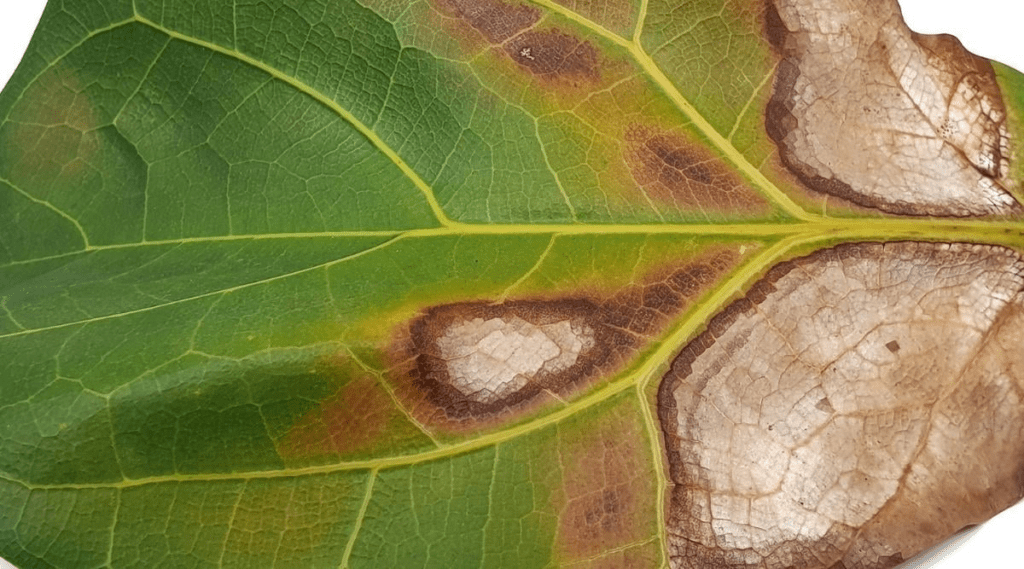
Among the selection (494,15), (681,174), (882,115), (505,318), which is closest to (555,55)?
(494,15)

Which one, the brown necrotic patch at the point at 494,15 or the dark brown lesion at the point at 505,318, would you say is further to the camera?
the brown necrotic patch at the point at 494,15

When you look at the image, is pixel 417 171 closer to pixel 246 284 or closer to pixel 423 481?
pixel 246 284

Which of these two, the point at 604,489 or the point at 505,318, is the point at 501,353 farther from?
the point at 604,489

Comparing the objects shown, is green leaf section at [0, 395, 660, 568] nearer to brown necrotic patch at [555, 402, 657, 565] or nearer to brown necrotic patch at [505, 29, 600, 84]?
brown necrotic patch at [555, 402, 657, 565]

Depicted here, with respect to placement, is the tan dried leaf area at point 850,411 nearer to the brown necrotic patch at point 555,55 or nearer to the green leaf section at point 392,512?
the green leaf section at point 392,512

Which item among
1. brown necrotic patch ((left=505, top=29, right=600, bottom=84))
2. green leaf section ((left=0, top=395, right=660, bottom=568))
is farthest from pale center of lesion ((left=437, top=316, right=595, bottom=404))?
brown necrotic patch ((left=505, top=29, right=600, bottom=84))

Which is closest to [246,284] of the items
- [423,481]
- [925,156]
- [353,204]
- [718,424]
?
[353,204]

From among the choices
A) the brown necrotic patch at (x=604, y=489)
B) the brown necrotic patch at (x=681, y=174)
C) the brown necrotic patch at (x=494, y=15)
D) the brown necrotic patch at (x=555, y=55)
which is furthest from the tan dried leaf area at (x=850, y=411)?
the brown necrotic patch at (x=494, y=15)
